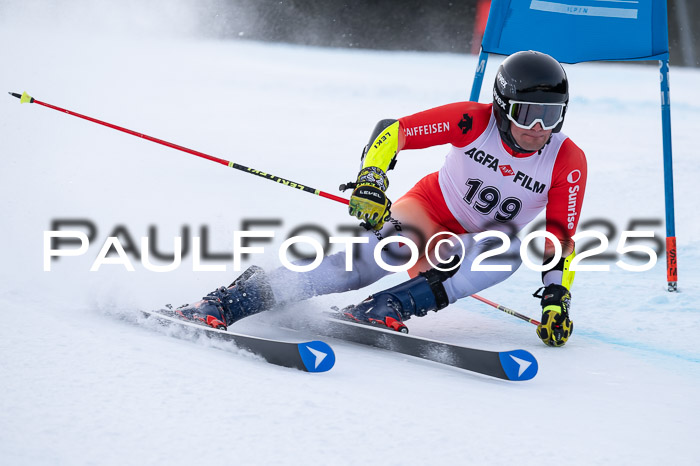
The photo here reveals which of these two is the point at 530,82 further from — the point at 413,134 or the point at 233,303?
the point at 233,303

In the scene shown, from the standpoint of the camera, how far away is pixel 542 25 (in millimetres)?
3797

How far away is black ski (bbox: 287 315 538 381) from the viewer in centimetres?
223

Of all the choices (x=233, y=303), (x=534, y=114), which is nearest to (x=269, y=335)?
A: (x=233, y=303)

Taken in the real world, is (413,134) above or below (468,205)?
above

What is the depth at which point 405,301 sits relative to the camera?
8.95 feet

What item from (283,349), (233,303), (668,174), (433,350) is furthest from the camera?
(668,174)

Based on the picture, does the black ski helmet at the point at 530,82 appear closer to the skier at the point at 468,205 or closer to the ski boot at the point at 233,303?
the skier at the point at 468,205

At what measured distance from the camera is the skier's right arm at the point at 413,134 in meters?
2.68

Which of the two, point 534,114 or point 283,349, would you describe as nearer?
point 283,349

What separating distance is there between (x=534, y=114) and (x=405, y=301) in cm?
79

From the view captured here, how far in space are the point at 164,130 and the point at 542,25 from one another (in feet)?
15.7

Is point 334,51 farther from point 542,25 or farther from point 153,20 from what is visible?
point 542,25

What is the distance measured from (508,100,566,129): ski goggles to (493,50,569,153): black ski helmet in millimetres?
15

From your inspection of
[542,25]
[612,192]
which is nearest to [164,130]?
[612,192]
